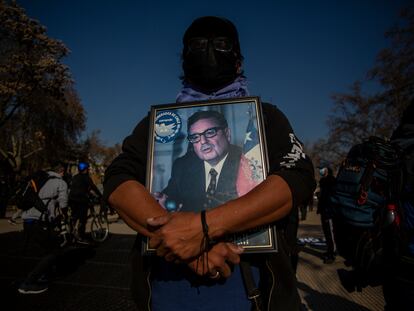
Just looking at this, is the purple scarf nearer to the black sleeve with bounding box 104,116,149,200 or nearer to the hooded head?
the hooded head

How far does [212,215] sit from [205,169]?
0.21 m

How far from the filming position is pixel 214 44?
1.39 meters

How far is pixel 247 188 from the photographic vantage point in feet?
3.51

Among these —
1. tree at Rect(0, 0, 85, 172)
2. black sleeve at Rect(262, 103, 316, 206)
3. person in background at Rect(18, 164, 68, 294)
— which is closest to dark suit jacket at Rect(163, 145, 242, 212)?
black sleeve at Rect(262, 103, 316, 206)

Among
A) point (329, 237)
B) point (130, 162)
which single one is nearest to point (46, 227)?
point (130, 162)

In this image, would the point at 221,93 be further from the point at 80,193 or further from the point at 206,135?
the point at 80,193

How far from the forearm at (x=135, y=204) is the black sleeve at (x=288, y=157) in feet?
1.56

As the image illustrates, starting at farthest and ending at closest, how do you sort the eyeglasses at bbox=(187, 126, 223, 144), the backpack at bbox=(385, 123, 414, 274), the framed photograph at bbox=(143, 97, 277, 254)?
the backpack at bbox=(385, 123, 414, 274) → the eyeglasses at bbox=(187, 126, 223, 144) → the framed photograph at bbox=(143, 97, 277, 254)

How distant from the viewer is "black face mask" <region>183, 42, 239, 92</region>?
137cm

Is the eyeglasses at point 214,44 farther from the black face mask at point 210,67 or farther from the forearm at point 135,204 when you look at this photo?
the forearm at point 135,204

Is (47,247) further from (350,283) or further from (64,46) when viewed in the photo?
(64,46)

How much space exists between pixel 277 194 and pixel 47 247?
217 inches

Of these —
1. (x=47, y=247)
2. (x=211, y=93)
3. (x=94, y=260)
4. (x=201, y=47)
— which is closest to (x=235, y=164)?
(x=211, y=93)

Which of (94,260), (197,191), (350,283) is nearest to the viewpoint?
(197,191)
